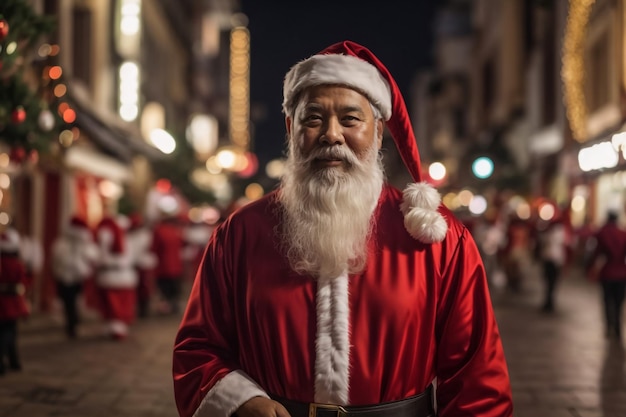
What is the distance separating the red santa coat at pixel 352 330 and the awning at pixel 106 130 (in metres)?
13.1

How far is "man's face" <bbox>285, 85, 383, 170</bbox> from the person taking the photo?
8.93ft

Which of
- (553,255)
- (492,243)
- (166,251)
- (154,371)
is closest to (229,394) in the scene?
(154,371)

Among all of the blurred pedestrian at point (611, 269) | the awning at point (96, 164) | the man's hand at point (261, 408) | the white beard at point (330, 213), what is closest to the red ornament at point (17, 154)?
the white beard at point (330, 213)

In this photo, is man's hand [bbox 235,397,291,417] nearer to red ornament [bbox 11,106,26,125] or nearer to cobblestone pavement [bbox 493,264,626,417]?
cobblestone pavement [bbox 493,264,626,417]

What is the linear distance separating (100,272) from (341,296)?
9638 millimetres

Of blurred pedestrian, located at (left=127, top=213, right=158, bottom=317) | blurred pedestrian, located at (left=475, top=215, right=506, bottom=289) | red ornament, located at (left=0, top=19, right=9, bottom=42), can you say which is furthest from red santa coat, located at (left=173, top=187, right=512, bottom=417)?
blurred pedestrian, located at (left=475, top=215, right=506, bottom=289)

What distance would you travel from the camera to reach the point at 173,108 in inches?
1533

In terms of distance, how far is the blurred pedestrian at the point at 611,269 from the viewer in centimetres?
1150

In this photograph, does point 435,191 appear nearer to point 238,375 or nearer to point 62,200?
point 238,375

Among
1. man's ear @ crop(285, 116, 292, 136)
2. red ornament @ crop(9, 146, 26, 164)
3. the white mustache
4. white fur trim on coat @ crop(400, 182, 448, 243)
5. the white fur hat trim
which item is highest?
red ornament @ crop(9, 146, 26, 164)

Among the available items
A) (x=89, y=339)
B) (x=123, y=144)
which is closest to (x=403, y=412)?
(x=89, y=339)

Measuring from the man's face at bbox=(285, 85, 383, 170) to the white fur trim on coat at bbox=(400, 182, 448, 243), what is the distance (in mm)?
236

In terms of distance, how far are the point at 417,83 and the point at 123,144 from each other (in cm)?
9171

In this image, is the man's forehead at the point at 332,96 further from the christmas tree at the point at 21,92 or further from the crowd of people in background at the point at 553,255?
the crowd of people in background at the point at 553,255
